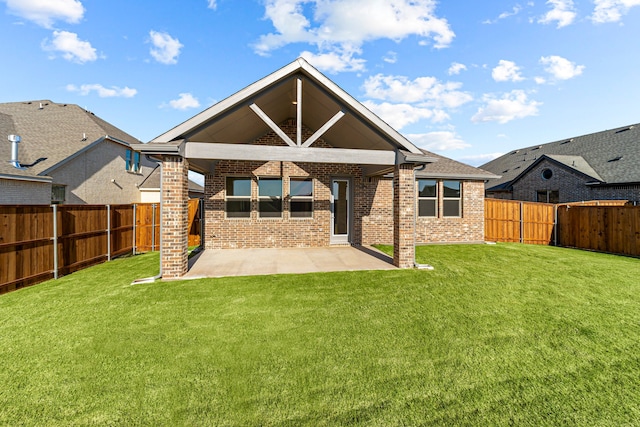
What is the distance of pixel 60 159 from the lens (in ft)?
41.5

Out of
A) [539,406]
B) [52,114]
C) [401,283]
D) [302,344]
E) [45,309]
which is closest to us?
[539,406]

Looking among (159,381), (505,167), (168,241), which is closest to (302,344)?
(159,381)

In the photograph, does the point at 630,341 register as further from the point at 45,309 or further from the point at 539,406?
the point at 45,309

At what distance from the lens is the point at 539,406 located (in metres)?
2.66

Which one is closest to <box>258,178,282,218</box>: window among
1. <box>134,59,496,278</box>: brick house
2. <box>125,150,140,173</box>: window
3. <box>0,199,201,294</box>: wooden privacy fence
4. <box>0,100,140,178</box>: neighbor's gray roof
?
<box>134,59,496,278</box>: brick house

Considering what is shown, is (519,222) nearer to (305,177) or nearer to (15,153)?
(305,177)

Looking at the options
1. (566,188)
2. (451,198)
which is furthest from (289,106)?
(566,188)

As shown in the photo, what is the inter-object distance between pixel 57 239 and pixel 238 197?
5144 mm

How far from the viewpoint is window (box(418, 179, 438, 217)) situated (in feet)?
38.6

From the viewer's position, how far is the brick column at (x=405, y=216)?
736 centimetres

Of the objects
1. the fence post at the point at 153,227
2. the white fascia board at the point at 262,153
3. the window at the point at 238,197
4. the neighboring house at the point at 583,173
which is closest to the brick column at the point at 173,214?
the white fascia board at the point at 262,153

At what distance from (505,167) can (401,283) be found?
2445 centimetres

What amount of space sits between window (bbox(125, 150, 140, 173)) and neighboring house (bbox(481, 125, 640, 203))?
26504mm

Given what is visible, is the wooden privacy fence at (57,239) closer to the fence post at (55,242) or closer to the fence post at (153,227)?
the fence post at (55,242)
